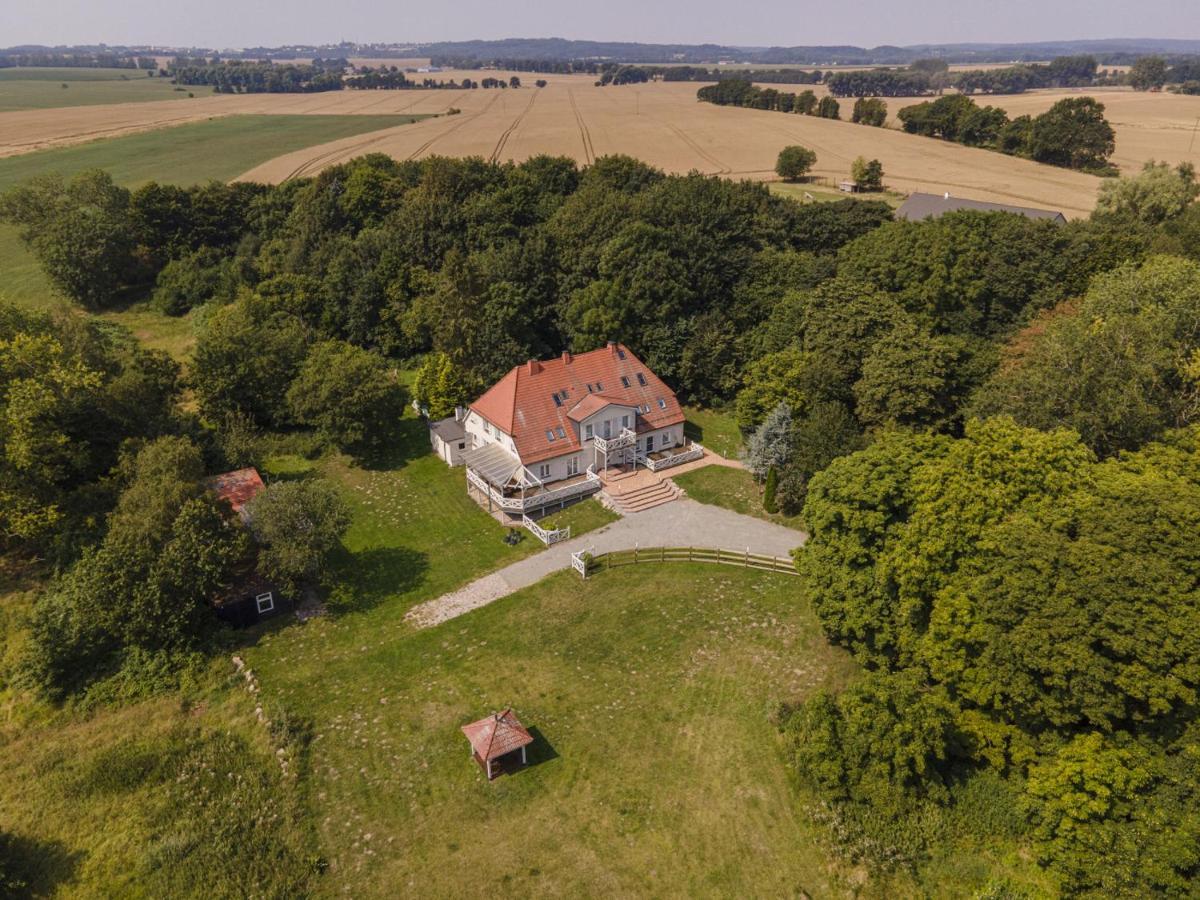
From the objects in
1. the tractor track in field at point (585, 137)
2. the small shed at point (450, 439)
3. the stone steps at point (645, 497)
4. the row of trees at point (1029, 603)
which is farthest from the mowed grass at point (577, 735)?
the tractor track in field at point (585, 137)

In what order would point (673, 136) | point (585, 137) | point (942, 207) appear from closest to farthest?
point (942, 207) → point (585, 137) → point (673, 136)

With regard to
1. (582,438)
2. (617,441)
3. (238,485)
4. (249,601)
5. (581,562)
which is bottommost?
(581,562)

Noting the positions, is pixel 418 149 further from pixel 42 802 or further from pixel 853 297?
pixel 42 802

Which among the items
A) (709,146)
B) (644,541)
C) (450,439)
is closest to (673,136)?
(709,146)

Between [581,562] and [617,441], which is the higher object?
[617,441]

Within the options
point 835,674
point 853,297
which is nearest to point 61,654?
point 835,674

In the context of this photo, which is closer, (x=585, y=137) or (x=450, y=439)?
(x=450, y=439)

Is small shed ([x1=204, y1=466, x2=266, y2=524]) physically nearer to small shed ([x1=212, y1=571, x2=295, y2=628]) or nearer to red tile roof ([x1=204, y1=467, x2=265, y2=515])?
red tile roof ([x1=204, y1=467, x2=265, y2=515])

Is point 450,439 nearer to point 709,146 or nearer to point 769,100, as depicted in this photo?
point 709,146
